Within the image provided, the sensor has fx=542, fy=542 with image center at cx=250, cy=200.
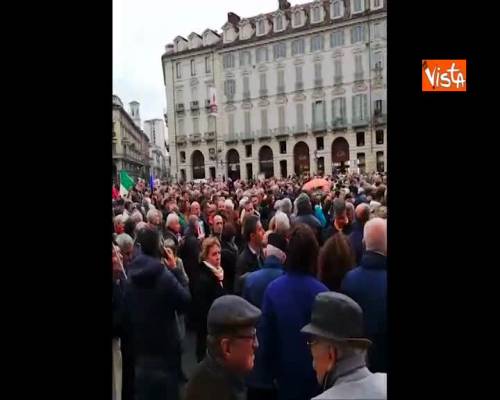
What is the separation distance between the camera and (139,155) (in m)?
3.22

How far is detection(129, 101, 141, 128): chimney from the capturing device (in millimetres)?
2824

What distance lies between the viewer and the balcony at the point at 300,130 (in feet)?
10.4

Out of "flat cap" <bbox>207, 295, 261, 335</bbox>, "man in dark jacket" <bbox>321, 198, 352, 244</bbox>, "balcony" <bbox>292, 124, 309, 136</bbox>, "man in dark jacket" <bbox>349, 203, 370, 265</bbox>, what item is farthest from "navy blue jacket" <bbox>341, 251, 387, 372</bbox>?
"balcony" <bbox>292, 124, 309, 136</bbox>

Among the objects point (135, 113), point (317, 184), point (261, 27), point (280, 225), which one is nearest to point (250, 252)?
point (280, 225)

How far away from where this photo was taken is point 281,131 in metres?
3.18

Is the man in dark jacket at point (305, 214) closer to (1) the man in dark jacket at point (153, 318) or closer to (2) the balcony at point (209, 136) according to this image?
(2) the balcony at point (209, 136)

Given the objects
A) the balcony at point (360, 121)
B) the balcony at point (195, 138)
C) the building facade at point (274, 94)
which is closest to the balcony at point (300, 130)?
the building facade at point (274, 94)
